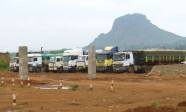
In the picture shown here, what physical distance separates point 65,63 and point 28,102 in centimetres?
3315

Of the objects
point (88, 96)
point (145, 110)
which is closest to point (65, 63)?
point (88, 96)

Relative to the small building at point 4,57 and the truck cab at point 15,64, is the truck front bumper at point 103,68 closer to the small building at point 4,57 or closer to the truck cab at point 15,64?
the truck cab at point 15,64

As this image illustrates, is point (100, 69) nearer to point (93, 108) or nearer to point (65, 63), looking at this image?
point (65, 63)

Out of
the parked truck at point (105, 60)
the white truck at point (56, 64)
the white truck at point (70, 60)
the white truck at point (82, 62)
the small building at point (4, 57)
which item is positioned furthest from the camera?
the small building at point (4, 57)

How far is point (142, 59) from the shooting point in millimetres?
48000

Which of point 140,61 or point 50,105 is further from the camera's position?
point 140,61

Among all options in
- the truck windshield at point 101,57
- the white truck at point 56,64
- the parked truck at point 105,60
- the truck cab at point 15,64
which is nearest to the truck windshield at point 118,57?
the parked truck at point 105,60

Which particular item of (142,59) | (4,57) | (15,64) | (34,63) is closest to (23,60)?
(142,59)

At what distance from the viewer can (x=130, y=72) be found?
46.3 m

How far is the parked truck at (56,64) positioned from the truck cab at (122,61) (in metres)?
9.58

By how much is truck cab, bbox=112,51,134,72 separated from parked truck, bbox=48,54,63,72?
9.58 meters

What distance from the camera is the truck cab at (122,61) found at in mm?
45156

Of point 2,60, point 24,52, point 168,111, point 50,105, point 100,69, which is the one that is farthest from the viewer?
point 2,60

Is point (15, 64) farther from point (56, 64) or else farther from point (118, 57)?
point (118, 57)
